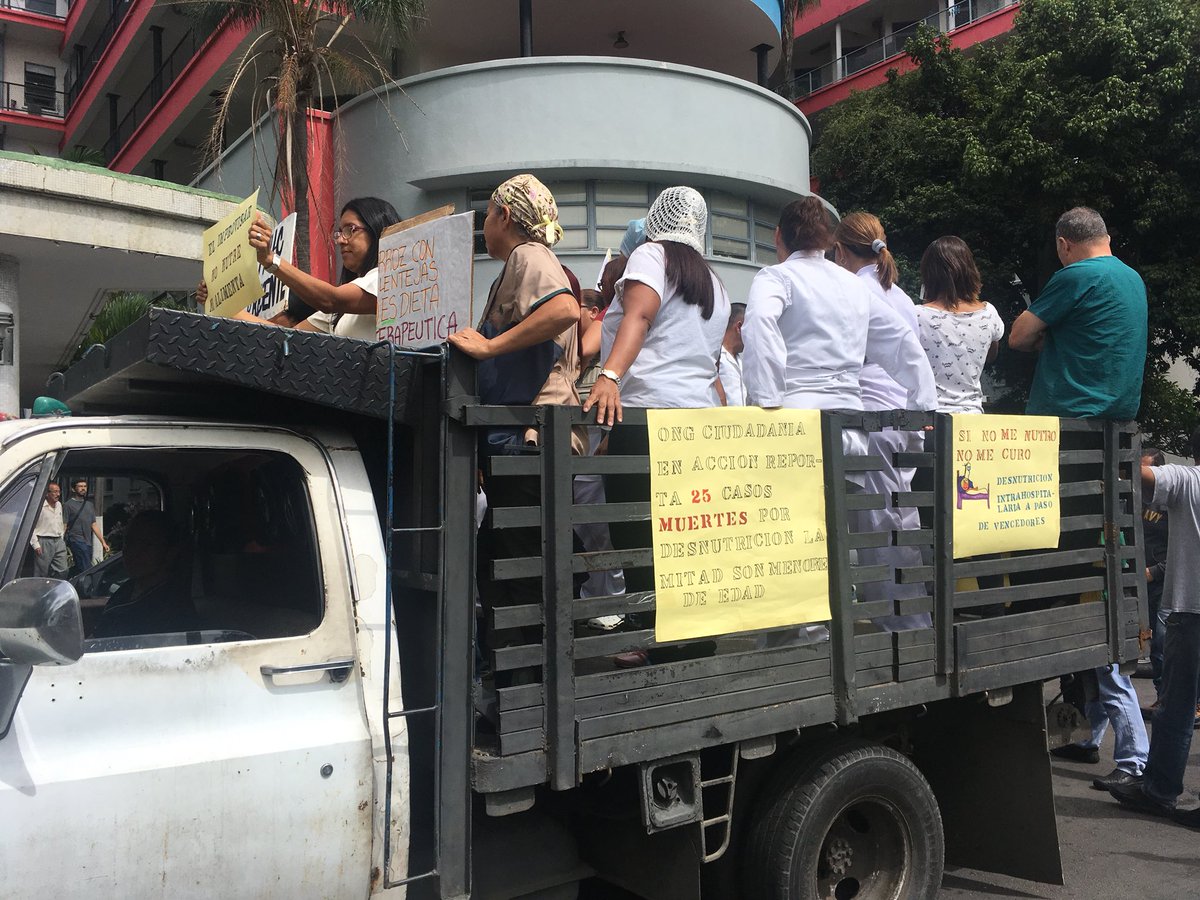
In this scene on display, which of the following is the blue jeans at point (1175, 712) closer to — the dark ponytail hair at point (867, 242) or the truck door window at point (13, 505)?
the dark ponytail hair at point (867, 242)

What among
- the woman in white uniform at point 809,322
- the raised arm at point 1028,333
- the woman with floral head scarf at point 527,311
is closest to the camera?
the woman with floral head scarf at point 527,311

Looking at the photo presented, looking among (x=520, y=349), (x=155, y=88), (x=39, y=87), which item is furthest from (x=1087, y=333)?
(x=39, y=87)

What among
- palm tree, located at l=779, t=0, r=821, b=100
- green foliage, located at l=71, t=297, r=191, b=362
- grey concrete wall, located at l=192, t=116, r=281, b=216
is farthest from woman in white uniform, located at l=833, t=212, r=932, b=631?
palm tree, located at l=779, t=0, r=821, b=100

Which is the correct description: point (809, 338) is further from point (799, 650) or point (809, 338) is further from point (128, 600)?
point (128, 600)

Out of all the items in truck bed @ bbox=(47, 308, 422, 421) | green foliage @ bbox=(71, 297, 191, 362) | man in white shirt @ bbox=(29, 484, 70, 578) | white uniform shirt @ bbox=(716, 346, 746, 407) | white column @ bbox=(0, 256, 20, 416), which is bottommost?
man in white shirt @ bbox=(29, 484, 70, 578)

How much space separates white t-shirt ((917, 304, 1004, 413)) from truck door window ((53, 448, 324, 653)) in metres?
3.03

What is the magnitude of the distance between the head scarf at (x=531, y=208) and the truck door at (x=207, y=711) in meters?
0.96

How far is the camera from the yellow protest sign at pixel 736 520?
2771 millimetres

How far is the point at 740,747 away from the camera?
9.63 ft

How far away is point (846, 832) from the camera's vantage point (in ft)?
11.0

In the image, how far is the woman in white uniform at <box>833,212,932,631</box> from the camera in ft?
11.1

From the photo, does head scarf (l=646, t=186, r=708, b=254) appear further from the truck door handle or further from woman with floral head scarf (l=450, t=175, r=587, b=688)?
the truck door handle

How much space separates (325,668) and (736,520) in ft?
3.90

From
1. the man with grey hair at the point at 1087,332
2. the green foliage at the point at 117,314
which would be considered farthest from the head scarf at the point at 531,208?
the green foliage at the point at 117,314
